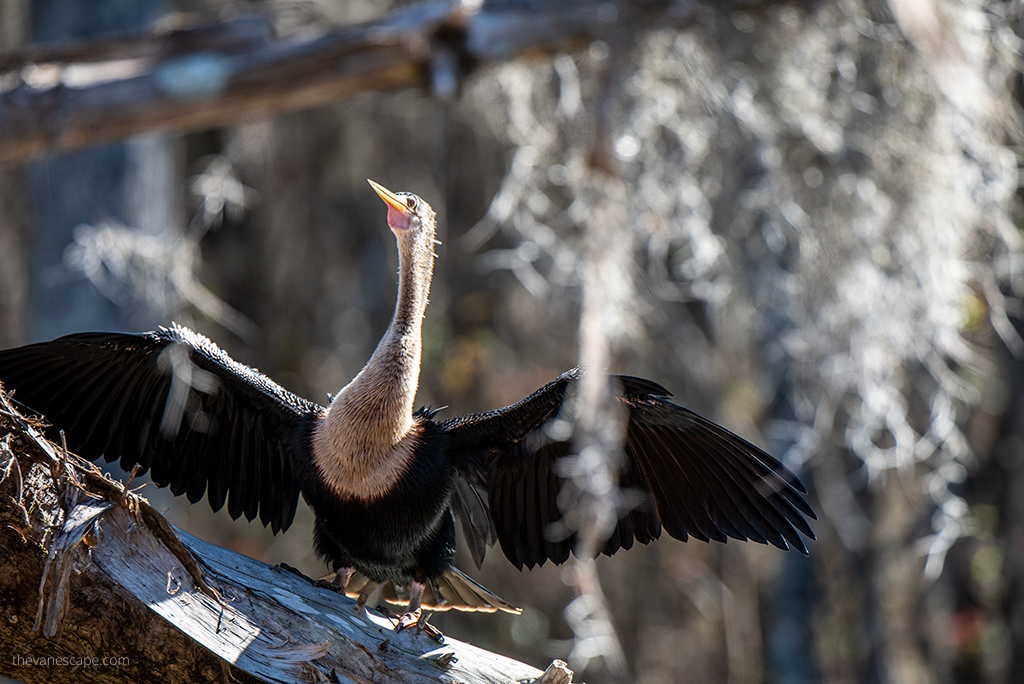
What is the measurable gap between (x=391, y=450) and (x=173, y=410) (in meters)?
0.64

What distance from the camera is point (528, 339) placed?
7.09 meters

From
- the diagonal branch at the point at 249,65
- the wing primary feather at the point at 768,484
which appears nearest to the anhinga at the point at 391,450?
the wing primary feather at the point at 768,484

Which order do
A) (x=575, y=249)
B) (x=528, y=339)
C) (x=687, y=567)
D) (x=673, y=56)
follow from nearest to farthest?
1. (x=673, y=56)
2. (x=575, y=249)
3. (x=528, y=339)
4. (x=687, y=567)

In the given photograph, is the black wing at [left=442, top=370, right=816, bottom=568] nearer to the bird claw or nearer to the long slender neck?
the long slender neck

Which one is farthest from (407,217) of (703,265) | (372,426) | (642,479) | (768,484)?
(703,265)

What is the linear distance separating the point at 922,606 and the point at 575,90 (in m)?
5.45

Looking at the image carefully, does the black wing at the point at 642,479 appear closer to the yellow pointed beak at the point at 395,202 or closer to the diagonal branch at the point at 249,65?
the yellow pointed beak at the point at 395,202

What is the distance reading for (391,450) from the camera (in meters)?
2.58

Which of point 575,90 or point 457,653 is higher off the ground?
point 575,90

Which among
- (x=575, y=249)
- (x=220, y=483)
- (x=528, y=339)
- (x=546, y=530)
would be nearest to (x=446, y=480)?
(x=546, y=530)

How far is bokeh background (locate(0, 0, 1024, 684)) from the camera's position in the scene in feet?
12.0

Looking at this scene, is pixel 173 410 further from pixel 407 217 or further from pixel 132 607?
pixel 407 217

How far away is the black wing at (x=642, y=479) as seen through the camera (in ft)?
8.24

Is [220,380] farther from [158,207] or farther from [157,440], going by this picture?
[158,207]
